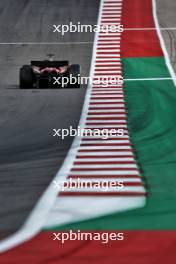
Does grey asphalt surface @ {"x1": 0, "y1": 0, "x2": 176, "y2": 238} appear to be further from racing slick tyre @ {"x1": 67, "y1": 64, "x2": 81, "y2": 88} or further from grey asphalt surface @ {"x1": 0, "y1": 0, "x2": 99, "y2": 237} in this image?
racing slick tyre @ {"x1": 67, "y1": 64, "x2": 81, "y2": 88}

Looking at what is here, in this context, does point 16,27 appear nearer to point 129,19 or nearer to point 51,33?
point 51,33

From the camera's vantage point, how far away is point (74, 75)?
1284 inches

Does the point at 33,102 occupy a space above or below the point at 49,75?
below

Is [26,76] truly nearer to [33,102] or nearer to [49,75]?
[49,75]

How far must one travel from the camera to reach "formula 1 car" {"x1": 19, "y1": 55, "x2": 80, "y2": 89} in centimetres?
3209

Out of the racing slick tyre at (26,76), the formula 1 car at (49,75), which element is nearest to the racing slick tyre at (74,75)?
the formula 1 car at (49,75)

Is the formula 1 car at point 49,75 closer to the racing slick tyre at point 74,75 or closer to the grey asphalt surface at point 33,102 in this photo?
the racing slick tyre at point 74,75

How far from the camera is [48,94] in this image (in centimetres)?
3234

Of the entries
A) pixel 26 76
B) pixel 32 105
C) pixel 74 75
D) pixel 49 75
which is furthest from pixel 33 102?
pixel 74 75

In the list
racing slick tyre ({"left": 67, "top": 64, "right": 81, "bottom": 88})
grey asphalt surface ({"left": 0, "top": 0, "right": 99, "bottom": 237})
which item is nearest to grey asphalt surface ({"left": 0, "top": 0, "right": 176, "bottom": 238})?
grey asphalt surface ({"left": 0, "top": 0, "right": 99, "bottom": 237})

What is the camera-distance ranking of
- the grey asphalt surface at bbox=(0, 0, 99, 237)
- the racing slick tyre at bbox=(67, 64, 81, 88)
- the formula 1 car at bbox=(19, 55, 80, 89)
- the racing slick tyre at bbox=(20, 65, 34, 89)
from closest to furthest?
the grey asphalt surface at bbox=(0, 0, 99, 237)
the formula 1 car at bbox=(19, 55, 80, 89)
the racing slick tyre at bbox=(67, 64, 81, 88)
the racing slick tyre at bbox=(20, 65, 34, 89)

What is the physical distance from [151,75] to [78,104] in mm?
6355

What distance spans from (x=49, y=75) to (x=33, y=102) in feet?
5.72

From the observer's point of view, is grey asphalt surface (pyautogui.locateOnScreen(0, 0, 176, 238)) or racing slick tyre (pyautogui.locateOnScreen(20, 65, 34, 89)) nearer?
grey asphalt surface (pyautogui.locateOnScreen(0, 0, 176, 238))
